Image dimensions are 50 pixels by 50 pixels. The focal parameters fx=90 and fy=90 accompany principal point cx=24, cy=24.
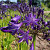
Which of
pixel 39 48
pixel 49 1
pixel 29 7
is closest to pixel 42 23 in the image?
pixel 29 7

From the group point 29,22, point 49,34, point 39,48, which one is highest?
point 29,22

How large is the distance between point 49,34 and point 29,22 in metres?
0.22

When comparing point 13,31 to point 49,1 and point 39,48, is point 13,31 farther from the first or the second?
point 49,1

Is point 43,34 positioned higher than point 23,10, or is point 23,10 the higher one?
point 23,10

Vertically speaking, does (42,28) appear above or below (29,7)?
below

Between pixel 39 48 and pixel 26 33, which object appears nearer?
pixel 26 33

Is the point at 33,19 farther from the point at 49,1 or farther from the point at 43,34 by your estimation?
the point at 49,1

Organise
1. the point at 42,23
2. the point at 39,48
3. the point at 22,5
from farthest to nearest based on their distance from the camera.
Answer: the point at 39,48, the point at 22,5, the point at 42,23

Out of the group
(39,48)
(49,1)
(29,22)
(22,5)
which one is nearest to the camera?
(29,22)

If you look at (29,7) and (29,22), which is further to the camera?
(29,7)

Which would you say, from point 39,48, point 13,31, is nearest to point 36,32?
point 13,31

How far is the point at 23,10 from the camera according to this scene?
2.15 feet

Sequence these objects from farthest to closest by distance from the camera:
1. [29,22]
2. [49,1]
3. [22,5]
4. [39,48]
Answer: [49,1]
[39,48]
[22,5]
[29,22]

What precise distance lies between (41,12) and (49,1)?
1895 cm
